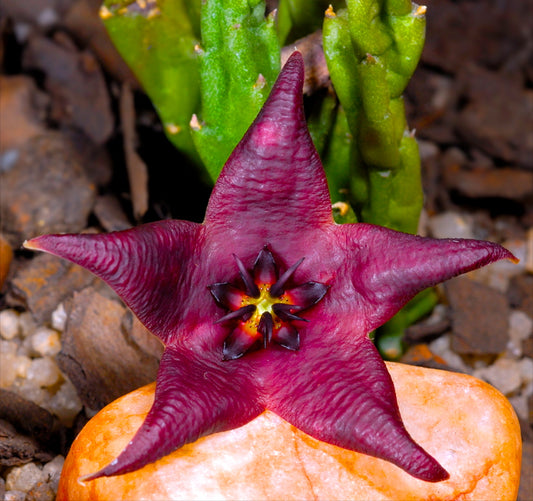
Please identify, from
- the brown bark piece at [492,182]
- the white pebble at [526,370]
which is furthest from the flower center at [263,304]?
the brown bark piece at [492,182]

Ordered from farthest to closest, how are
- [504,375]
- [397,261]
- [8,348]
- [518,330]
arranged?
1. [518,330]
2. [504,375]
3. [8,348]
4. [397,261]

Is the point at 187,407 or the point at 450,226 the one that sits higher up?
the point at 187,407

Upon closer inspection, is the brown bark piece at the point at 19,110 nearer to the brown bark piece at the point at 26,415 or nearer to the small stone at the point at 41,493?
the brown bark piece at the point at 26,415

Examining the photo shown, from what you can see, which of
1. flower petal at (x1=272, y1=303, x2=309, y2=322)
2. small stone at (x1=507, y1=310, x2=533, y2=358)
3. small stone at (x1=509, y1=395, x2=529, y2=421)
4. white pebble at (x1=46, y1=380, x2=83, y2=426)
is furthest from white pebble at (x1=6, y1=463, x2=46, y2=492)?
small stone at (x1=507, y1=310, x2=533, y2=358)

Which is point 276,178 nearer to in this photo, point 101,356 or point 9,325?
Result: point 101,356

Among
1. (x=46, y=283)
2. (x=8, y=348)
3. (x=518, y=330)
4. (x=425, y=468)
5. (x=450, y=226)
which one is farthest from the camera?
(x=450, y=226)

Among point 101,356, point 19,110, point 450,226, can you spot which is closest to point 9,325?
point 101,356
